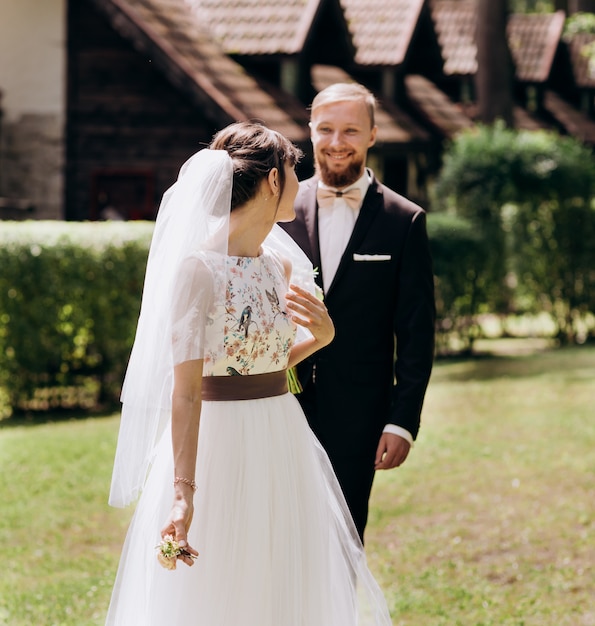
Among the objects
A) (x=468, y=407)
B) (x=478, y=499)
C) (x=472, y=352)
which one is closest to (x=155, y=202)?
(x=472, y=352)

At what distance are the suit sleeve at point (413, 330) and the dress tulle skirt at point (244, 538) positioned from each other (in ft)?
2.37

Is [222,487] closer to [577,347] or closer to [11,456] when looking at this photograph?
[11,456]

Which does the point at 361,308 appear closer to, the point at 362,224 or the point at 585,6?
the point at 362,224

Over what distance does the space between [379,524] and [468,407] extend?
182 inches

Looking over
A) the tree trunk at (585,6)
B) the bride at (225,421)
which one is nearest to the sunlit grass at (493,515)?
the bride at (225,421)

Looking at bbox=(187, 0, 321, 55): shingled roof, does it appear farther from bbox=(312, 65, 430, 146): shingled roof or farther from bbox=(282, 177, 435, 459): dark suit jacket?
bbox=(282, 177, 435, 459): dark suit jacket

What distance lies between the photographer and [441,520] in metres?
7.47

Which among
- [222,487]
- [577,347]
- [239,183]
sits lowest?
[577,347]

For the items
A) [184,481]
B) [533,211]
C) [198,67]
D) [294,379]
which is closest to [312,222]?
[294,379]

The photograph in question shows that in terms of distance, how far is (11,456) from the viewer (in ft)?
30.6

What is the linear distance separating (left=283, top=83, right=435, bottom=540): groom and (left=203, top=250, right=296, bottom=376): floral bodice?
2.68 ft

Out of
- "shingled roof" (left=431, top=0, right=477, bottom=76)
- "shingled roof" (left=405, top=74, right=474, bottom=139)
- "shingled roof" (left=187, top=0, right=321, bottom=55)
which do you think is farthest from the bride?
"shingled roof" (left=431, top=0, right=477, bottom=76)

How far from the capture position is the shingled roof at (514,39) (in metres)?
25.7

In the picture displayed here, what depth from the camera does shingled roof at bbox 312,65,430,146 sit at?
1866 cm
